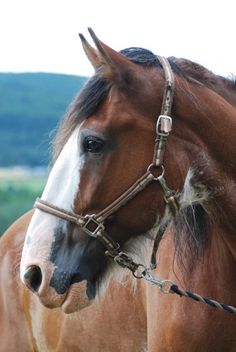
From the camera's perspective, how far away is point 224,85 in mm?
3996

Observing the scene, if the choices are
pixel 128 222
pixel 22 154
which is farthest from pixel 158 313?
pixel 22 154

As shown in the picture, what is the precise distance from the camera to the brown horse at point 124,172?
3.54 meters

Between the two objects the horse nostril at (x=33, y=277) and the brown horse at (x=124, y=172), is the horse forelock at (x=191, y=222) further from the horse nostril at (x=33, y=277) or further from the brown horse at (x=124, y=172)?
the horse nostril at (x=33, y=277)

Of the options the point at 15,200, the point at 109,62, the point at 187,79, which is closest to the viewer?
the point at 109,62

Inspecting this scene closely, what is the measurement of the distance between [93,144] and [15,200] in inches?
271

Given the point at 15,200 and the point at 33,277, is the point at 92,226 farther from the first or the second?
the point at 15,200

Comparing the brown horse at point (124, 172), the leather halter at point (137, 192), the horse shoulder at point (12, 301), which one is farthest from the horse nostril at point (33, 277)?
the horse shoulder at point (12, 301)

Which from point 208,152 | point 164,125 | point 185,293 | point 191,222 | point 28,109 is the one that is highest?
point 28,109

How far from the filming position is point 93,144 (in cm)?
354

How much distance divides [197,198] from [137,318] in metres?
1.38

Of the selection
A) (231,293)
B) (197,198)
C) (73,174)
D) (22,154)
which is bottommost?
(231,293)

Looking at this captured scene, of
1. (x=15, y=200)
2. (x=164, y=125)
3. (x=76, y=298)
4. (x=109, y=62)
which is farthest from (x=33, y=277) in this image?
(x=15, y=200)

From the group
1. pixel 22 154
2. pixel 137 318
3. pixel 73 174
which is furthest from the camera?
pixel 22 154

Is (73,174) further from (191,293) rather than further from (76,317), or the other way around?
(76,317)
